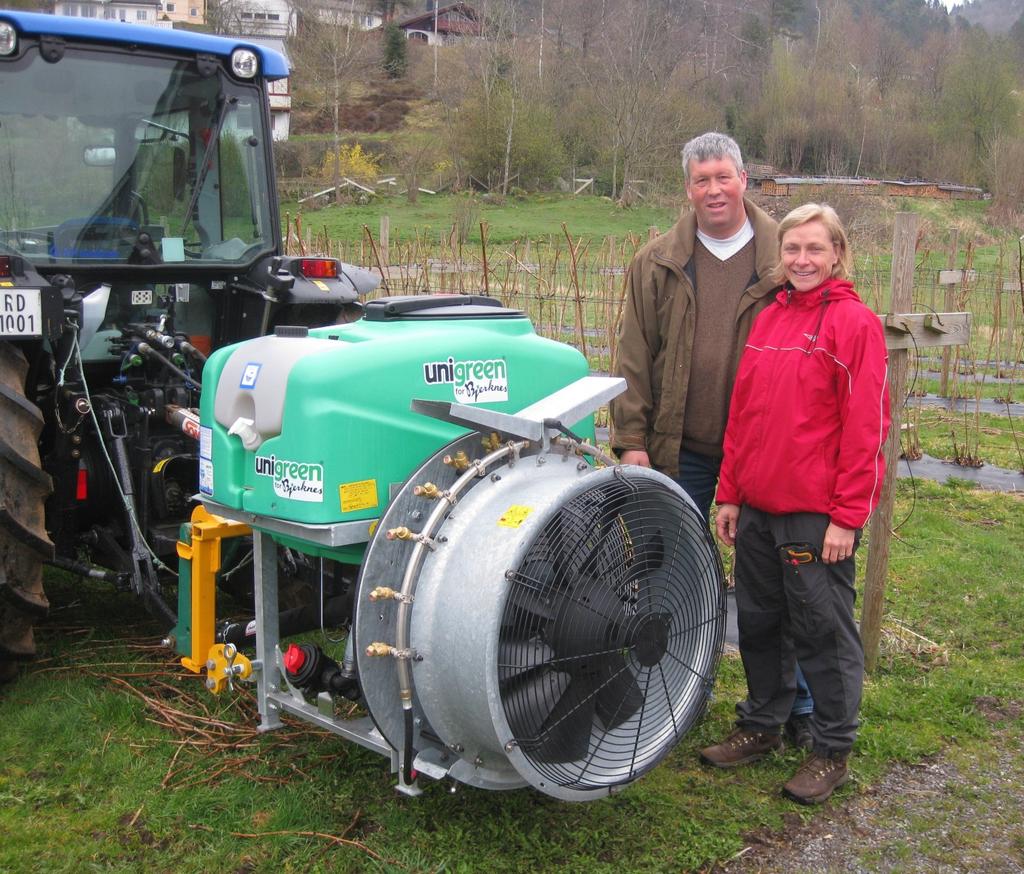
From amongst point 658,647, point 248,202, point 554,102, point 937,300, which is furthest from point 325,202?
point 658,647

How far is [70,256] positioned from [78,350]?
43cm

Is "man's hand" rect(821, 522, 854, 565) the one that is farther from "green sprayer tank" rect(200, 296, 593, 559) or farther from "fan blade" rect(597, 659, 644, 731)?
"green sprayer tank" rect(200, 296, 593, 559)

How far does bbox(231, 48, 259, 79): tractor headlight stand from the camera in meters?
4.09

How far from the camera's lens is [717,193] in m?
3.08

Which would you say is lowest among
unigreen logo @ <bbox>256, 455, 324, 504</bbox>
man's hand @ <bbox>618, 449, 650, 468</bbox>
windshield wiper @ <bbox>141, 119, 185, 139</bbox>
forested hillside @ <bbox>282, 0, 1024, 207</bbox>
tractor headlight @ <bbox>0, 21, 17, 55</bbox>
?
man's hand @ <bbox>618, 449, 650, 468</bbox>

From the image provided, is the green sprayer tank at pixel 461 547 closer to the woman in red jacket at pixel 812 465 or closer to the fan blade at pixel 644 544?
the fan blade at pixel 644 544

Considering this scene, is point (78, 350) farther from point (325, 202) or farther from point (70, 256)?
point (325, 202)

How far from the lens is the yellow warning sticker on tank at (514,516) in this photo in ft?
7.75

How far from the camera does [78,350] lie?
3586 millimetres

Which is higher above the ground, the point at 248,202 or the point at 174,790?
the point at 248,202

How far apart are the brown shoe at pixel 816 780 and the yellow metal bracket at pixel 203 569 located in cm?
166

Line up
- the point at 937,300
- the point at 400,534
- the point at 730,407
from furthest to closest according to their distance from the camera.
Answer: the point at 937,300 < the point at 730,407 < the point at 400,534

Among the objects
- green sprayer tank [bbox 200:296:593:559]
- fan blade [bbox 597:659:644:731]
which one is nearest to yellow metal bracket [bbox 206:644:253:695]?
green sprayer tank [bbox 200:296:593:559]

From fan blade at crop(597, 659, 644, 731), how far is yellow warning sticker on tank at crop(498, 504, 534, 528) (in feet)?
1.39
